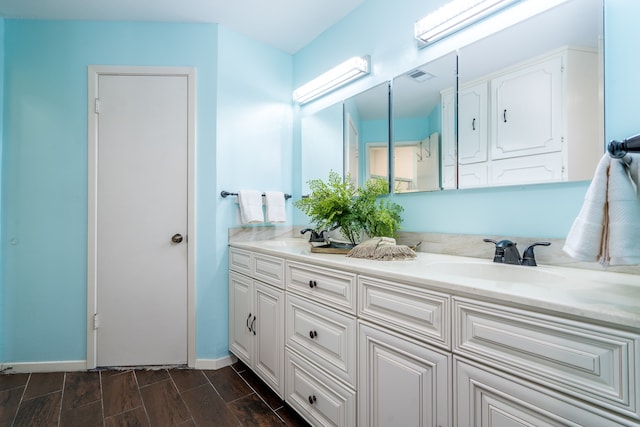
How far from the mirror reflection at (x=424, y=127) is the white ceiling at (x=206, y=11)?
743 mm

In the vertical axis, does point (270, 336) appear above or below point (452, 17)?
below

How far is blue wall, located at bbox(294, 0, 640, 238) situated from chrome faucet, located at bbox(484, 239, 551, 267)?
9 cm

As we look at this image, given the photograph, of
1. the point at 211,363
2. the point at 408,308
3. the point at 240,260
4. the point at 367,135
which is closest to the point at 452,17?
the point at 367,135

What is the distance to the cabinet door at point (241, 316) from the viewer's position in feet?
6.13

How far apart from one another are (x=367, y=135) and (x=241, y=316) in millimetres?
1391

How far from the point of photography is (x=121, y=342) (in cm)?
204

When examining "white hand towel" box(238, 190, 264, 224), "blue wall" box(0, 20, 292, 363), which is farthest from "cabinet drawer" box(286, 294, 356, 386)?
"blue wall" box(0, 20, 292, 363)

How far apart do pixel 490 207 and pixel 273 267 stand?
1.09 meters

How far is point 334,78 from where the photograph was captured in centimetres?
205

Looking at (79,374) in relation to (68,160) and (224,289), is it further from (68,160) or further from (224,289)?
(68,160)

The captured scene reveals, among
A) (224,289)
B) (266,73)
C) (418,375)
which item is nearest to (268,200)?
(224,289)

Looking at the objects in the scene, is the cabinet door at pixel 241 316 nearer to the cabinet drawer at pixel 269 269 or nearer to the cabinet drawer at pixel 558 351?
the cabinet drawer at pixel 269 269

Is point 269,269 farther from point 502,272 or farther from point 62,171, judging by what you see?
point 62,171

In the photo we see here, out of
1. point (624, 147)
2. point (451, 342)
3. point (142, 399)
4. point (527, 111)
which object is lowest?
point (142, 399)
